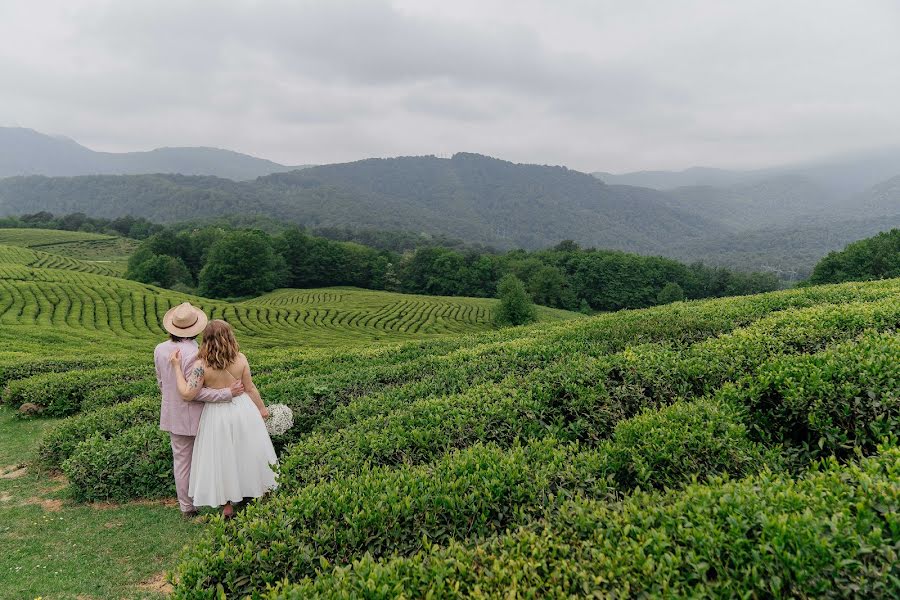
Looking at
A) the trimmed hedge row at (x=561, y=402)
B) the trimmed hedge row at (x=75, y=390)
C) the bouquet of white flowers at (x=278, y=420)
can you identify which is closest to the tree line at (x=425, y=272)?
the trimmed hedge row at (x=75, y=390)

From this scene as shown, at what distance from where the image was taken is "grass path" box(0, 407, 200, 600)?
16.6 feet

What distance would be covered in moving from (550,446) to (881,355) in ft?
12.5

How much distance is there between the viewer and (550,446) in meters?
5.11

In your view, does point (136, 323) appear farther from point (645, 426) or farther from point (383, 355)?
point (645, 426)

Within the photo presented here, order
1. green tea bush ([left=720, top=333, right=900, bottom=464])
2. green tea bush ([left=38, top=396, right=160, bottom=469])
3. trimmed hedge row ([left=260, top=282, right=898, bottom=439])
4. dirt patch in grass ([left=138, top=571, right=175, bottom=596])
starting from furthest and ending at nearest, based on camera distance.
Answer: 1. green tea bush ([left=38, top=396, right=160, bottom=469])
2. trimmed hedge row ([left=260, top=282, right=898, bottom=439])
3. dirt patch in grass ([left=138, top=571, right=175, bottom=596])
4. green tea bush ([left=720, top=333, right=900, bottom=464])

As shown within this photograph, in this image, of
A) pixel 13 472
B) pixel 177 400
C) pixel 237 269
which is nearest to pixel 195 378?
pixel 177 400

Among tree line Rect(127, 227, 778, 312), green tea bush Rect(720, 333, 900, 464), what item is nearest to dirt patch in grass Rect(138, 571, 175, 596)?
green tea bush Rect(720, 333, 900, 464)

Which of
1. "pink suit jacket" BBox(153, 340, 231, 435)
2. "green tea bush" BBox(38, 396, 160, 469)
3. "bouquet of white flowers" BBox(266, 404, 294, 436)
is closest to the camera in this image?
"pink suit jacket" BBox(153, 340, 231, 435)

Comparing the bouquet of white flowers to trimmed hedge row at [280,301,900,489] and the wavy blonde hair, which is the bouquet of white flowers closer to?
trimmed hedge row at [280,301,900,489]

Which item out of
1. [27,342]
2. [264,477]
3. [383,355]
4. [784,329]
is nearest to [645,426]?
[784,329]

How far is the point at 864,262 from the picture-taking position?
6328 cm

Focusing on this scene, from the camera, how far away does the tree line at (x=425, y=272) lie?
298ft

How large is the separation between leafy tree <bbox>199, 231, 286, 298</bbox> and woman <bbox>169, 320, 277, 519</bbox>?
3582 inches

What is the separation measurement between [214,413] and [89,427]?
4.48 m
